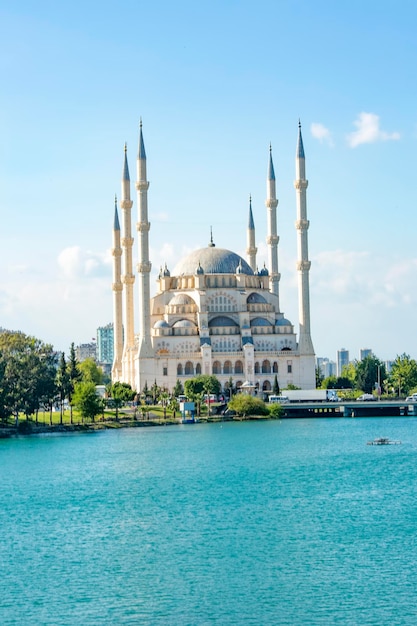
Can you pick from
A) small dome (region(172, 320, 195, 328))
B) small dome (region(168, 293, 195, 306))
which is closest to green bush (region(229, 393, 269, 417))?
small dome (region(172, 320, 195, 328))

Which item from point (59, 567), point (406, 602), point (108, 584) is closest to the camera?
point (406, 602)

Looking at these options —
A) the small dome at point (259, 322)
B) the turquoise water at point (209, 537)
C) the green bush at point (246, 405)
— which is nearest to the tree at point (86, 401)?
the green bush at point (246, 405)

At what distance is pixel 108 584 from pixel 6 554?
210 inches

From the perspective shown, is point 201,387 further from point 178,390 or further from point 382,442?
point 382,442

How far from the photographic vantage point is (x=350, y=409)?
98.6 m

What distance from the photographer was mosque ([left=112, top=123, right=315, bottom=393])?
10478cm

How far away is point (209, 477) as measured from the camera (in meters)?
50.9

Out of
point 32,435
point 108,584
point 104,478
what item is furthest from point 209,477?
point 32,435

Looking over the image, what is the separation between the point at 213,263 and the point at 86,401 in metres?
39.5

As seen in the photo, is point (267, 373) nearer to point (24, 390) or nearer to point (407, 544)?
point (24, 390)

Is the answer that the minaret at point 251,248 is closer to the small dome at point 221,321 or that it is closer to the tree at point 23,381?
the small dome at point 221,321

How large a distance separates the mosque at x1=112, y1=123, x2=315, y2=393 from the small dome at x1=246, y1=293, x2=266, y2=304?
10 cm

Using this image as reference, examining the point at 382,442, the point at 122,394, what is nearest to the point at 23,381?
the point at 122,394

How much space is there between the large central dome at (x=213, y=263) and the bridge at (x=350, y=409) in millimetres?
20404
